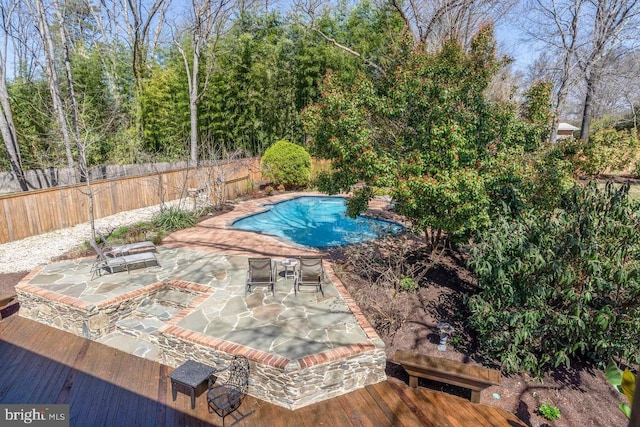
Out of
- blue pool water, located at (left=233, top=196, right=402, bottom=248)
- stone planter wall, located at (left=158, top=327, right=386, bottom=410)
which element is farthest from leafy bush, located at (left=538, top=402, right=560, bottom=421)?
blue pool water, located at (left=233, top=196, right=402, bottom=248)

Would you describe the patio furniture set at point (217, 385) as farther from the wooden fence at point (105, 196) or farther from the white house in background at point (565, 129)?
the white house in background at point (565, 129)

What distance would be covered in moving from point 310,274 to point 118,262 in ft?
14.4

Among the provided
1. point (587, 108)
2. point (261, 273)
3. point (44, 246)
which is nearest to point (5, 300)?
point (44, 246)

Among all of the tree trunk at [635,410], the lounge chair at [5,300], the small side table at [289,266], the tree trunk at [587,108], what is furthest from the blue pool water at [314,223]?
the tree trunk at [587,108]

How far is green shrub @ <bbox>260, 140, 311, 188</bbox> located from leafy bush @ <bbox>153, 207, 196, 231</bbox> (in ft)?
21.9

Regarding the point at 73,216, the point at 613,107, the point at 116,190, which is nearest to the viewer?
the point at 73,216

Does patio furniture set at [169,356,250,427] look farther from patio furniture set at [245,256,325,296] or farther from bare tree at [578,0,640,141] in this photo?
bare tree at [578,0,640,141]

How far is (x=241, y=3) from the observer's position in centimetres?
2067

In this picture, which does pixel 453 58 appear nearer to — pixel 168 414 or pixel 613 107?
pixel 168 414

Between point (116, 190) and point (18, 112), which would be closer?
point (116, 190)

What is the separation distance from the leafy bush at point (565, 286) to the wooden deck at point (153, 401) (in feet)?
3.98

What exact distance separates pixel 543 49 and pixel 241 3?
17558 mm

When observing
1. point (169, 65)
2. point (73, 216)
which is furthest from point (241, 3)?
point (73, 216)

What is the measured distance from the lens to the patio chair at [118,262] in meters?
7.72
